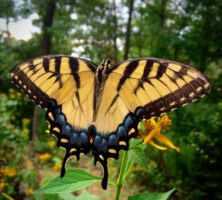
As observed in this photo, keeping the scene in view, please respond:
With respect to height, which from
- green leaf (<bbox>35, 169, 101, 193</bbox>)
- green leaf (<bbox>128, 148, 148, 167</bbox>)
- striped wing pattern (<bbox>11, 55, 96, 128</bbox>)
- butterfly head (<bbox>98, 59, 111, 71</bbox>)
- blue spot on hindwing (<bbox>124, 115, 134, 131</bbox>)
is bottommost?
green leaf (<bbox>35, 169, 101, 193</bbox>)

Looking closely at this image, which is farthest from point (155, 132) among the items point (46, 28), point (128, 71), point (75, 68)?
point (46, 28)

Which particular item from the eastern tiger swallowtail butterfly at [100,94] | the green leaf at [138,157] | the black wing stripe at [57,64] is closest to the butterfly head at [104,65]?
the eastern tiger swallowtail butterfly at [100,94]

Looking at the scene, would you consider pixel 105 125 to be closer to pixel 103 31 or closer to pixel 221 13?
pixel 221 13

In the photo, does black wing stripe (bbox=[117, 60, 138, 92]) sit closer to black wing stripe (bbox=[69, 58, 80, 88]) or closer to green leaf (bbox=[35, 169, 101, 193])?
black wing stripe (bbox=[69, 58, 80, 88])

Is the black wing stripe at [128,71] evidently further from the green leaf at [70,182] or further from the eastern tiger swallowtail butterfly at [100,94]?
the green leaf at [70,182]

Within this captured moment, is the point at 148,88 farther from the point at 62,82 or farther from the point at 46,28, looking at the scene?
the point at 46,28

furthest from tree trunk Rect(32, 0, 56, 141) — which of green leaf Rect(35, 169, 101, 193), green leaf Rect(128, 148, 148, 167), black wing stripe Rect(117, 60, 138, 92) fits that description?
green leaf Rect(128, 148, 148, 167)
